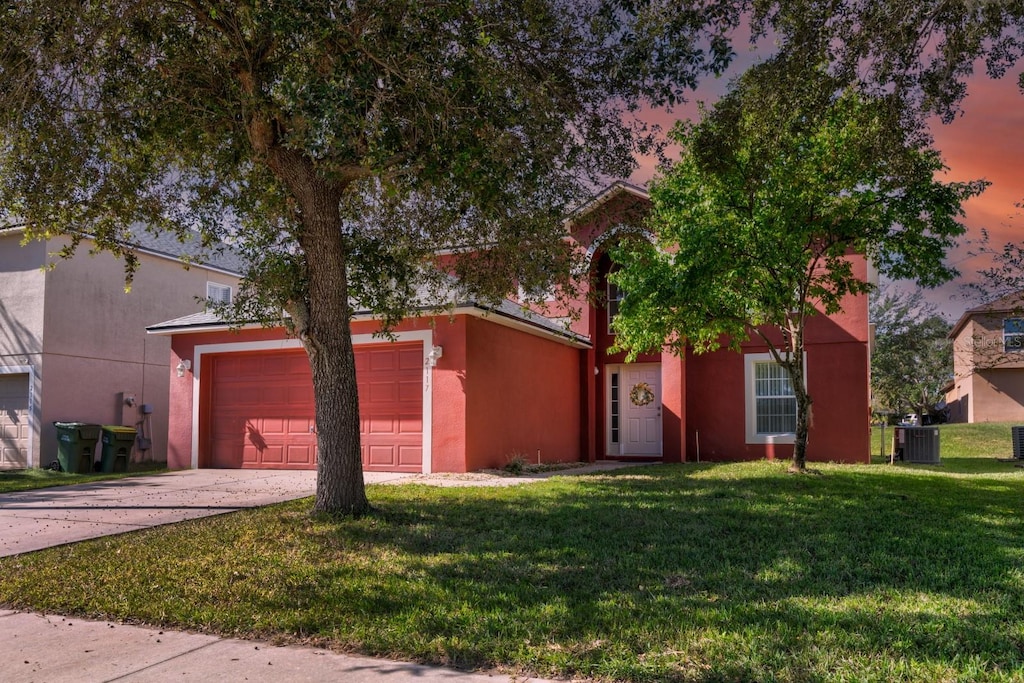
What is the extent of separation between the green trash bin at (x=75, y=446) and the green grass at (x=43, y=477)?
0.29m

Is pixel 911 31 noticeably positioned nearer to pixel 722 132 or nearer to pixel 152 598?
pixel 722 132

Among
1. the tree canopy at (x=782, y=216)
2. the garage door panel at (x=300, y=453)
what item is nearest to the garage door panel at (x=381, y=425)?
the garage door panel at (x=300, y=453)

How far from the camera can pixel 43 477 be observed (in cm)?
1524

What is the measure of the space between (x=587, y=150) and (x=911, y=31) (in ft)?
12.4

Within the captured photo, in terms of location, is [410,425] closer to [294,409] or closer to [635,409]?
[294,409]

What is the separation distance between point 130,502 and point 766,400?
12811 millimetres

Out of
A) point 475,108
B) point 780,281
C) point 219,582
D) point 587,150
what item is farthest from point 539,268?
Answer: point 219,582

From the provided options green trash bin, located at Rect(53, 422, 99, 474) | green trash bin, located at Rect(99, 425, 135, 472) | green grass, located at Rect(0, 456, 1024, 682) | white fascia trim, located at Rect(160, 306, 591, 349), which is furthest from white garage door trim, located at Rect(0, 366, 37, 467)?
green grass, located at Rect(0, 456, 1024, 682)

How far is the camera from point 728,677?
358cm

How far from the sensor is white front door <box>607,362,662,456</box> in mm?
18109

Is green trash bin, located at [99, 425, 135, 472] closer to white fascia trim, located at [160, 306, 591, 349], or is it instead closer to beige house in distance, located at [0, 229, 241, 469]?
beige house in distance, located at [0, 229, 241, 469]

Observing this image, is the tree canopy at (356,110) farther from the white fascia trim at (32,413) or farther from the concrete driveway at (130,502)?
the white fascia trim at (32,413)

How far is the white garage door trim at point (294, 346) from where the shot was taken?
13250 millimetres

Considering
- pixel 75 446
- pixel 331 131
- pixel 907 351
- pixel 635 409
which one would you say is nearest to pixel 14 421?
pixel 75 446
